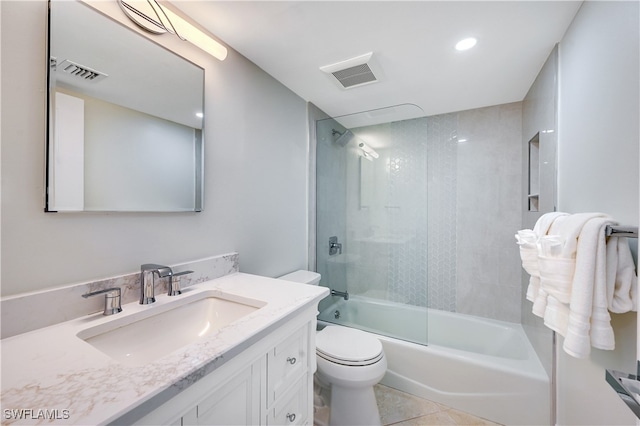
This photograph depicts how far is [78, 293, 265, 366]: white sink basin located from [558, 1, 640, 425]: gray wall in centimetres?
132

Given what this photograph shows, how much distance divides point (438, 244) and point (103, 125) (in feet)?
8.60

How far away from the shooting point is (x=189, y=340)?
1.02 metres

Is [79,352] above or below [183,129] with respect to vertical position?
below

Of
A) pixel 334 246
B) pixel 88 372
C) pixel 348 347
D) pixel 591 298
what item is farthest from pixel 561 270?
pixel 334 246

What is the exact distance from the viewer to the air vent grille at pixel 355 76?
5.48ft

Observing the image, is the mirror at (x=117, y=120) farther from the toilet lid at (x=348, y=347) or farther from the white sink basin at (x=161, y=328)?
the toilet lid at (x=348, y=347)

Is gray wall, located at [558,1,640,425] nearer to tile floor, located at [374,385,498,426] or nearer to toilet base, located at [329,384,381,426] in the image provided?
tile floor, located at [374,385,498,426]

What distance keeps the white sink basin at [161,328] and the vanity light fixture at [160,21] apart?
1177mm

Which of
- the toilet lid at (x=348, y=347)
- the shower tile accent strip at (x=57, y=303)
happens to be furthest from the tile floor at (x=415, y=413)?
the shower tile accent strip at (x=57, y=303)

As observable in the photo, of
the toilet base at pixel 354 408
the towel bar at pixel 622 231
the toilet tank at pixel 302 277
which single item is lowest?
the toilet base at pixel 354 408

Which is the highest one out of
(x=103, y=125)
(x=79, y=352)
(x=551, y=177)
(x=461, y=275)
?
(x=103, y=125)

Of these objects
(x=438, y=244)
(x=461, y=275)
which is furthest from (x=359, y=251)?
(x=461, y=275)

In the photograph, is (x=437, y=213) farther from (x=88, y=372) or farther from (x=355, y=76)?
(x=88, y=372)

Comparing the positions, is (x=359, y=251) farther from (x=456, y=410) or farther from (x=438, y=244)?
(x=456, y=410)
